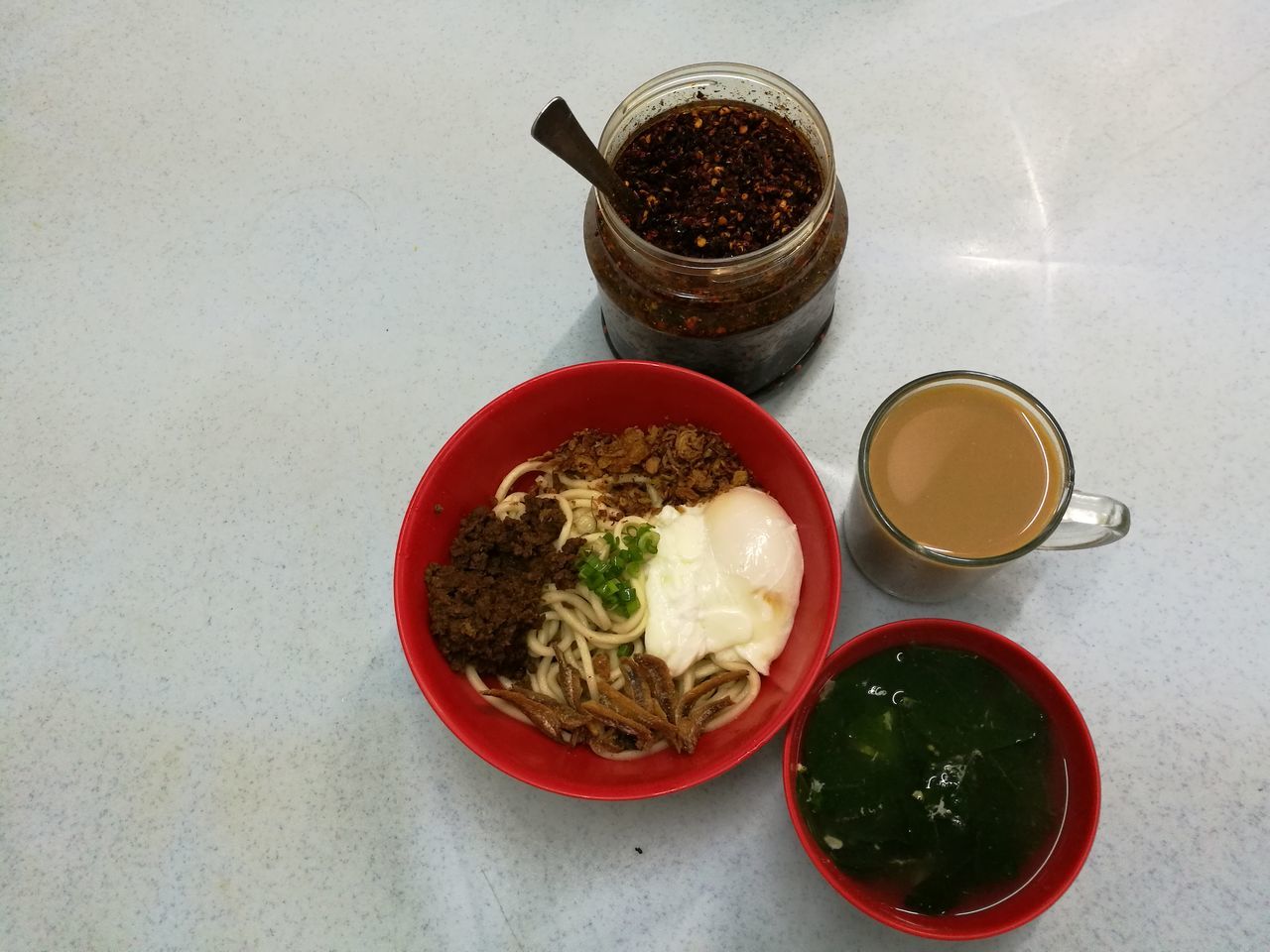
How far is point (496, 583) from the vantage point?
5.41 ft

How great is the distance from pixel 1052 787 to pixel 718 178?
4.15ft

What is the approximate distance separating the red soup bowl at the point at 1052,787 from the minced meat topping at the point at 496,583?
1.75ft

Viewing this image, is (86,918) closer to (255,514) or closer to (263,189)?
(255,514)

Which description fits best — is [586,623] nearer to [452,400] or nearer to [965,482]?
[452,400]

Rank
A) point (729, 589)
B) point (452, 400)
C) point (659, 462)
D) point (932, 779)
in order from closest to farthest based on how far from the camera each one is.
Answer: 1. point (932, 779)
2. point (729, 589)
3. point (659, 462)
4. point (452, 400)

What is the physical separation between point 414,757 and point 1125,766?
143cm

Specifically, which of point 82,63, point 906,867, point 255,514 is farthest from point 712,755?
point 82,63

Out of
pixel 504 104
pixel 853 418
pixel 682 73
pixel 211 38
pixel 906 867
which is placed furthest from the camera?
pixel 211 38

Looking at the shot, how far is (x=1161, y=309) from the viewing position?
6.37 ft

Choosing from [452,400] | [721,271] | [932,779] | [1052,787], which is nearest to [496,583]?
[452,400]

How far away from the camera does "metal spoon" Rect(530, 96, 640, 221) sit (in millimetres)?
1345

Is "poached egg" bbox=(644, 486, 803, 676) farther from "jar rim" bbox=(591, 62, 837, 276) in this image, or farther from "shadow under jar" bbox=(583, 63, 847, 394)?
"jar rim" bbox=(591, 62, 837, 276)

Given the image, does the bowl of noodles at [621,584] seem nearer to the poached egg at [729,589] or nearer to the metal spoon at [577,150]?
the poached egg at [729,589]

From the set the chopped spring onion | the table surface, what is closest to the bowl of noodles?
the chopped spring onion
